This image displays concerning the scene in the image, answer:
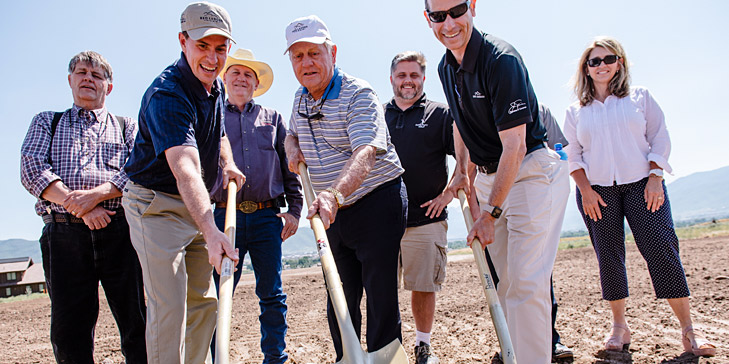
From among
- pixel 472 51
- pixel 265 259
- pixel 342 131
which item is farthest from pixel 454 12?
pixel 265 259

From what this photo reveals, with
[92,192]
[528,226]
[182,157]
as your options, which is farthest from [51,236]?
[528,226]

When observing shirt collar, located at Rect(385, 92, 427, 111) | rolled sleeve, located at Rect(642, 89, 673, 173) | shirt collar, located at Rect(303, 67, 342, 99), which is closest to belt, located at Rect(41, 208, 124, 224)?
shirt collar, located at Rect(303, 67, 342, 99)

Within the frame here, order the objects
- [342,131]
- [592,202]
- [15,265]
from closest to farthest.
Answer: [342,131]
[592,202]
[15,265]

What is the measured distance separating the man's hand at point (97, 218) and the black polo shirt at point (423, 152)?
2419 millimetres

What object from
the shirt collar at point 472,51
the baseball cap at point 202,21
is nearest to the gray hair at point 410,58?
the shirt collar at point 472,51

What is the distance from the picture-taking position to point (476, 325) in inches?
201

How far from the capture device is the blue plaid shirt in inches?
138

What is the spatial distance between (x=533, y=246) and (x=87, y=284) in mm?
3153

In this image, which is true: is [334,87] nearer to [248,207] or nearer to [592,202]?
[248,207]

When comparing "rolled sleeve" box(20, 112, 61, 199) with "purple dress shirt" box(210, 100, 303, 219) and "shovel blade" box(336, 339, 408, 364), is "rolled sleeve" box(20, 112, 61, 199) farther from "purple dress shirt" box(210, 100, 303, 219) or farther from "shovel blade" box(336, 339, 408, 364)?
"shovel blade" box(336, 339, 408, 364)

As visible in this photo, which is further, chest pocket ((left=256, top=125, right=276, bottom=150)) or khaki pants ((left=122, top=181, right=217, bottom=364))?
chest pocket ((left=256, top=125, right=276, bottom=150))

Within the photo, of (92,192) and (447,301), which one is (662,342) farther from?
(92,192)

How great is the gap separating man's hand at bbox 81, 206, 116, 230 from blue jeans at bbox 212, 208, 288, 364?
883 mm

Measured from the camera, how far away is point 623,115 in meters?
4.03
